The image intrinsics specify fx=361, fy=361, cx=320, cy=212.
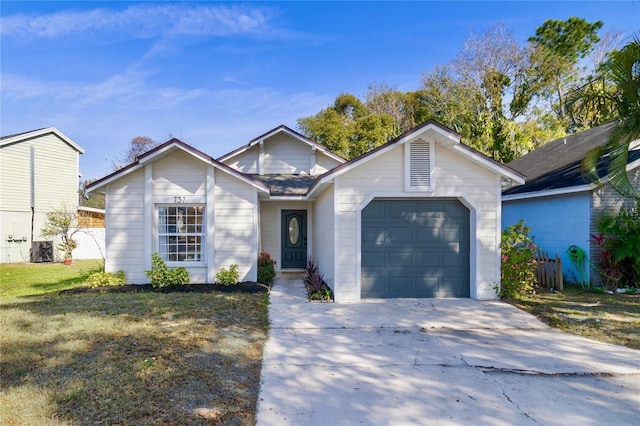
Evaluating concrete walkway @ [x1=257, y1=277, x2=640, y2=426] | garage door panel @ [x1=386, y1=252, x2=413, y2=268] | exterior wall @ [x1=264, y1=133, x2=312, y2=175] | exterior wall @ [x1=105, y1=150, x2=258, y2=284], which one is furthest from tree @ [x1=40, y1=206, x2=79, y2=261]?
garage door panel @ [x1=386, y1=252, x2=413, y2=268]

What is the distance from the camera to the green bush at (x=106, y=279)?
9734mm

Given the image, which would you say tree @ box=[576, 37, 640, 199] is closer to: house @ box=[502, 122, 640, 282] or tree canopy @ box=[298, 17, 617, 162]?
house @ box=[502, 122, 640, 282]

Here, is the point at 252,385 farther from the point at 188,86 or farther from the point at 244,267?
the point at 188,86

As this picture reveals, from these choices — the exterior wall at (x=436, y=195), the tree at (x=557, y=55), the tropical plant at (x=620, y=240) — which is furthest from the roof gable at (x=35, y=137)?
the tree at (x=557, y=55)

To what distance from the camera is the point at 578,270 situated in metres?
10.4

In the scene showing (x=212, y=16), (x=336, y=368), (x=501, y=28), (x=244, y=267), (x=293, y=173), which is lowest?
(x=336, y=368)

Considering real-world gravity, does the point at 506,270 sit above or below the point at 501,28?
below

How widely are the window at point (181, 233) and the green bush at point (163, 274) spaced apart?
379mm

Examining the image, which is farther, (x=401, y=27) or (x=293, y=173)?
(x=293, y=173)

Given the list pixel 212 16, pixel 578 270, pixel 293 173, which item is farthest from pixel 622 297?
pixel 212 16

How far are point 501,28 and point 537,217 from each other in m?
20.1

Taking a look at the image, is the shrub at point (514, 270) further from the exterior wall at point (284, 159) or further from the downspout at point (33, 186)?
the downspout at point (33, 186)

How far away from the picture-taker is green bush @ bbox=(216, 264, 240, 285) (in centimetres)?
1005

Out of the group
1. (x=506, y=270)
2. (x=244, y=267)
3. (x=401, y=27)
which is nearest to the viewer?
(x=506, y=270)
